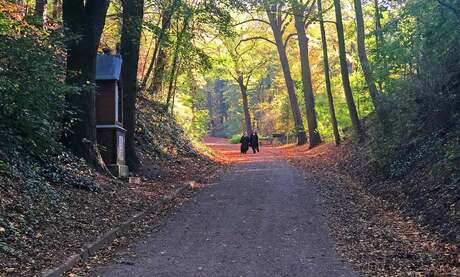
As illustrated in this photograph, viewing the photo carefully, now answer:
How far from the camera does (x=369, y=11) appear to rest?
22.7 meters

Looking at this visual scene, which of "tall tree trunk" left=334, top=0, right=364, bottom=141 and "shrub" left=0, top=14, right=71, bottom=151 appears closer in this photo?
"shrub" left=0, top=14, right=71, bottom=151

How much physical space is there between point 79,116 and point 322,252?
7.37 meters

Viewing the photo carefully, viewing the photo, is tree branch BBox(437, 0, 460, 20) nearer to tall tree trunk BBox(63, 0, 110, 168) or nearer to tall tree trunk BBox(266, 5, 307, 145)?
tall tree trunk BBox(63, 0, 110, 168)

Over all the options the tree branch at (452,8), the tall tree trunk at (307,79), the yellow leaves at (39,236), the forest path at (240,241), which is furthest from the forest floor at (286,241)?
the tall tree trunk at (307,79)

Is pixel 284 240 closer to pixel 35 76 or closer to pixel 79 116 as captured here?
pixel 35 76

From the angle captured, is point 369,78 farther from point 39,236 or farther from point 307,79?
point 39,236

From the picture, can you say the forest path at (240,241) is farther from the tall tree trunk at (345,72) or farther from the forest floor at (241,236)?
the tall tree trunk at (345,72)

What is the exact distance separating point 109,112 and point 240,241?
8.05m

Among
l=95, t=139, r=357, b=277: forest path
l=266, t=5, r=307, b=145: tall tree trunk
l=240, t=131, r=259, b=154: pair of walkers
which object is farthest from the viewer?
l=266, t=5, r=307, b=145: tall tree trunk

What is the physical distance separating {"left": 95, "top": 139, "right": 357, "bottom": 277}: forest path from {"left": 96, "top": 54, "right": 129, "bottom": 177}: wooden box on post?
9.71 feet

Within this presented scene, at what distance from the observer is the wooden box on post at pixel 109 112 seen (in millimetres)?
14492

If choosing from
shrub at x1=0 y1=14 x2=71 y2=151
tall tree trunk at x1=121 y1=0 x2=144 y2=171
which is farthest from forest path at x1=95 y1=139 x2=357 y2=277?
tall tree trunk at x1=121 y1=0 x2=144 y2=171

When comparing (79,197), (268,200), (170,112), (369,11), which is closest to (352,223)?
(268,200)

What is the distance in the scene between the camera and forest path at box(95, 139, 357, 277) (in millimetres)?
6609
